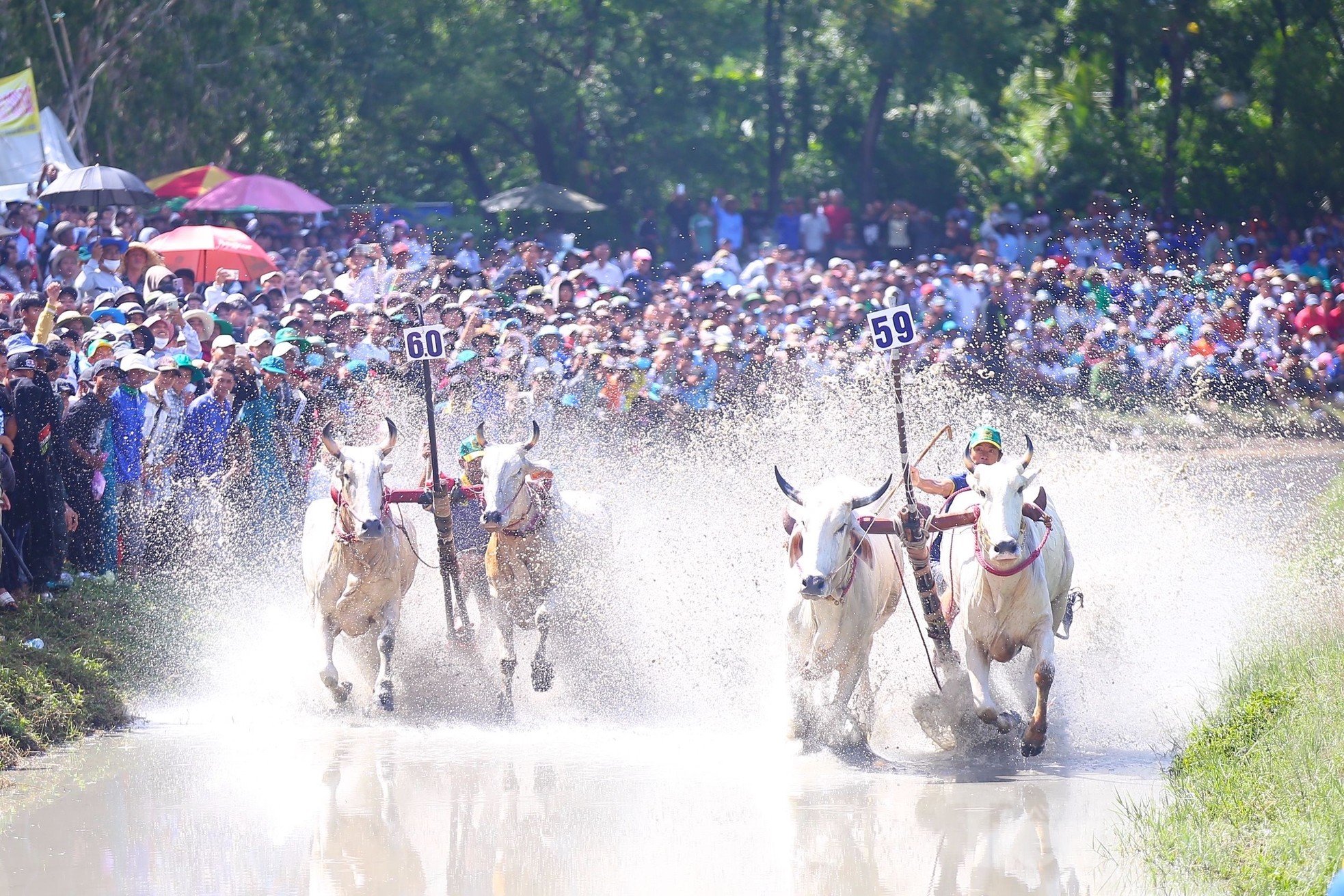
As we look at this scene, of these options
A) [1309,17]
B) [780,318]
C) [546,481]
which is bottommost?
[546,481]

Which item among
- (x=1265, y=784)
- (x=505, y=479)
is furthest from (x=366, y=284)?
(x=1265, y=784)

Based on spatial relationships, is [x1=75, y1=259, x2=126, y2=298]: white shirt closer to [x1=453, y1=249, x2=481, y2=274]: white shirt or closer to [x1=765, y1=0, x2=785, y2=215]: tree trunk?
[x1=453, y1=249, x2=481, y2=274]: white shirt

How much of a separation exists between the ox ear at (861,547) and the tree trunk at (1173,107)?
16364mm

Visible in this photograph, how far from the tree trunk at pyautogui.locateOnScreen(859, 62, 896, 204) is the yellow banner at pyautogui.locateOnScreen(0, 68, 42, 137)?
13508 mm

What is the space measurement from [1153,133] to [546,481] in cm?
1734

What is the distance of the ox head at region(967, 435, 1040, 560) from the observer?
33.6 ft

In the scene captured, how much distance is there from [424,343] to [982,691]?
14.8 feet

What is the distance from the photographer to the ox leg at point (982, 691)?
10484 mm

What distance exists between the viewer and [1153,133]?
2747 centimetres

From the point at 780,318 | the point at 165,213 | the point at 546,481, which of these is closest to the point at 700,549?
the point at 546,481

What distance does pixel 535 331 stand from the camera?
57.9 feet

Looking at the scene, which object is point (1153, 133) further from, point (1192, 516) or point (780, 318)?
point (1192, 516)

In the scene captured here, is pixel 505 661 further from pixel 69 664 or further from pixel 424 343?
pixel 69 664

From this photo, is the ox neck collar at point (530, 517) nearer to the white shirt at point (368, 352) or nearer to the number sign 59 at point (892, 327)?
the number sign 59 at point (892, 327)
